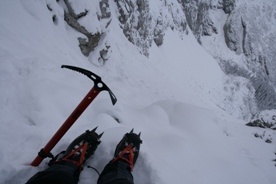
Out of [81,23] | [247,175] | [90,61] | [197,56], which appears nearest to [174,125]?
[247,175]

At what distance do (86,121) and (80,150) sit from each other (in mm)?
823

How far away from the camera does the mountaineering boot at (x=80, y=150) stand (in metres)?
2.42

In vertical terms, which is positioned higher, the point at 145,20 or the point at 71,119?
the point at 145,20

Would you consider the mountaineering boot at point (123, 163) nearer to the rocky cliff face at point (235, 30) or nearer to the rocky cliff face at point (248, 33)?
the rocky cliff face at point (235, 30)

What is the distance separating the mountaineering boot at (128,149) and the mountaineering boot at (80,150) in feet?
0.89

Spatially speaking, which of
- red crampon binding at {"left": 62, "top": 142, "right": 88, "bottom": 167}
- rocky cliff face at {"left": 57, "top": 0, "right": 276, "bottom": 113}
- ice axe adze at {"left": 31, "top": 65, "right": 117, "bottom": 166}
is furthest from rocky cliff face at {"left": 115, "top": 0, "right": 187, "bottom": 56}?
ice axe adze at {"left": 31, "top": 65, "right": 117, "bottom": 166}

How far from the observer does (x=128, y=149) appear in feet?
8.93

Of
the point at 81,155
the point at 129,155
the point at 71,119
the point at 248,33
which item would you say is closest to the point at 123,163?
the point at 129,155

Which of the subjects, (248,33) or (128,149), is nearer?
(128,149)

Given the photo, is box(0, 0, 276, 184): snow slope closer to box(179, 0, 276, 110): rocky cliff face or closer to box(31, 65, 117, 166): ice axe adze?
box(31, 65, 117, 166): ice axe adze

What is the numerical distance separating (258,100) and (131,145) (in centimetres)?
2451

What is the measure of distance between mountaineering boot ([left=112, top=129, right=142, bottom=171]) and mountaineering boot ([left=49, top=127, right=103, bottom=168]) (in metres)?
0.27

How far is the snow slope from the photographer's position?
2.62m

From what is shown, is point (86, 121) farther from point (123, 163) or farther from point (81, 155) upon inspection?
point (123, 163)
